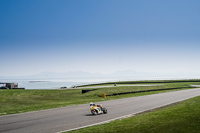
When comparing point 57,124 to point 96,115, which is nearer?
point 57,124

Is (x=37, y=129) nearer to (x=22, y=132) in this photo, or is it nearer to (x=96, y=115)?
(x=22, y=132)

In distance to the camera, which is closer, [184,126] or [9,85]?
[184,126]

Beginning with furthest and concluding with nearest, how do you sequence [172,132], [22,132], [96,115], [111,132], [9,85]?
[9,85]
[96,115]
[22,132]
[111,132]
[172,132]

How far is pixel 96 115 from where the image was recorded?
46.3ft

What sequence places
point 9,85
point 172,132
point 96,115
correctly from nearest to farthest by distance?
point 172,132
point 96,115
point 9,85

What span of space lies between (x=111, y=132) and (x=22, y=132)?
13.1 ft

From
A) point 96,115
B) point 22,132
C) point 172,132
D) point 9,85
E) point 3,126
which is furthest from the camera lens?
point 9,85

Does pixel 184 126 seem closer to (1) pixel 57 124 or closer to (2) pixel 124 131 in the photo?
(2) pixel 124 131

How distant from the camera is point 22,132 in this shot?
9.45 metres

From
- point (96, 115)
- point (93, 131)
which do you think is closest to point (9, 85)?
point (96, 115)

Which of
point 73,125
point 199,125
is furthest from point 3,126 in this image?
point 199,125

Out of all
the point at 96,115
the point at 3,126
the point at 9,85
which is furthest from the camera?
the point at 9,85

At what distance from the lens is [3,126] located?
35.6ft

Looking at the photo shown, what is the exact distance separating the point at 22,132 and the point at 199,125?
25.3 ft
